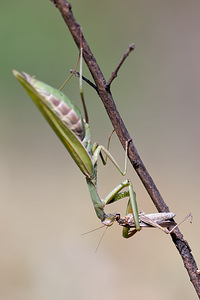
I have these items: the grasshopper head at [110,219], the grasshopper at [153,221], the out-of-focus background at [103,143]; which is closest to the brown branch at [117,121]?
the grasshopper at [153,221]

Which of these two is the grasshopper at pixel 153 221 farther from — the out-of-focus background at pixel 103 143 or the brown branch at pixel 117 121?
the out-of-focus background at pixel 103 143

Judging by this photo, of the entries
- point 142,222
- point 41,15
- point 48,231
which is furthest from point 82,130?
point 41,15

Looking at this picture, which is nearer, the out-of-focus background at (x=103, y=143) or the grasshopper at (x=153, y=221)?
the grasshopper at (x=153, y=221)

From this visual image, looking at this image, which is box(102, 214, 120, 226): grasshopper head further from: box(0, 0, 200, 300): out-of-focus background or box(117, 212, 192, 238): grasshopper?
box(0, 0, 200, 300): out-of-focus background

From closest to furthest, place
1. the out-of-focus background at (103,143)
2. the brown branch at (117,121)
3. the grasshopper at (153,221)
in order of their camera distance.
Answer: the brown branch at (117,121)
the grasshopper at (153,221)
the out-of-focus background at (103,143)

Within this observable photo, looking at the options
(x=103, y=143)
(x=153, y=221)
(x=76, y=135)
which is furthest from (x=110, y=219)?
(x=103, y=143)

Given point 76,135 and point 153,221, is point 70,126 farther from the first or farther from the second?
point 153,221

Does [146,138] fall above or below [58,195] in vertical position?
above

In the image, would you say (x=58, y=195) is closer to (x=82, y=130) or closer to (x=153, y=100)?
(x=153, y=100)

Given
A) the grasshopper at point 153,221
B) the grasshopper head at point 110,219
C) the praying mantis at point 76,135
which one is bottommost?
the grasshopper at point 153,221
